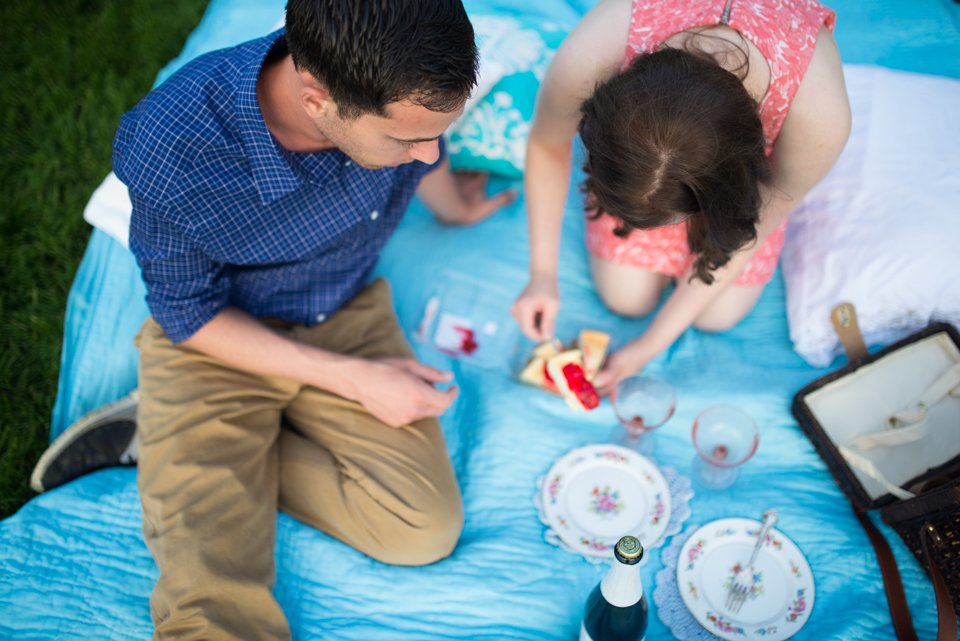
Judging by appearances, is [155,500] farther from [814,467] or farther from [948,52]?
[948,52]

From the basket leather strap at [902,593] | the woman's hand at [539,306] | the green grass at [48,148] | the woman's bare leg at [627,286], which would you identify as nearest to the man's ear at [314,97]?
the woman's hand at [539,306]

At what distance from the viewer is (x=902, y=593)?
5.00 feet

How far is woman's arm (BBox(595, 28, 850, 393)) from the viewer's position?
4.64ft

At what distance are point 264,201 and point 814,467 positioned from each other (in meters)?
1.63

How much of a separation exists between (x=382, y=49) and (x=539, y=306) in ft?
3.06

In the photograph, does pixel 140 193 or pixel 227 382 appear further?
pixel 227 382

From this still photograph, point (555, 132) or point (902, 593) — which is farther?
point (555, 132)

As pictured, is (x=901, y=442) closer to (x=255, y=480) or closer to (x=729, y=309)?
(x=729, y=309)

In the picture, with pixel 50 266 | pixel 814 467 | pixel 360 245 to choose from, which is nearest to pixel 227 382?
pixel 360 245

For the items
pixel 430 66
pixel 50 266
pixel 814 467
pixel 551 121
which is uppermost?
pixel 430 66

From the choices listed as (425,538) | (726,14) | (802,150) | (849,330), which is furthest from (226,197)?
(849,330)

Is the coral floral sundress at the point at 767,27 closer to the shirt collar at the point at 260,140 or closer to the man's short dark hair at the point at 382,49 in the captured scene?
the man's short dark hair at the point at 382,49

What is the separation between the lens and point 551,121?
167 centimetres

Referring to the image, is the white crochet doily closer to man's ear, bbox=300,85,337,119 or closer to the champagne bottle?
the champagne bottle
